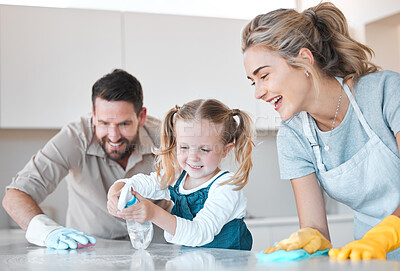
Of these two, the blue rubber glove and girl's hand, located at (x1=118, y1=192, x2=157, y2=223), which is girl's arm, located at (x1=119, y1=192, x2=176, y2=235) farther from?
the blue rubber glove

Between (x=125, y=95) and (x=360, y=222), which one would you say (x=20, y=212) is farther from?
(x=360, y=222)

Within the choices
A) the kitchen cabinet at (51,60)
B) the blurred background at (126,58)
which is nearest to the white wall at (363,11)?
the blurred background at (126,58)

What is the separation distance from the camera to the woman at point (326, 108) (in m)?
1.40

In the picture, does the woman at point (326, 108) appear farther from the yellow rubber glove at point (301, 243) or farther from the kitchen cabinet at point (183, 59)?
the kitchen cabinet at point (183, 59)

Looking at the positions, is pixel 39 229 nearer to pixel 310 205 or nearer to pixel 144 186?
pixel 144 186

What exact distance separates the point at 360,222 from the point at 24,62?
2.10 metres

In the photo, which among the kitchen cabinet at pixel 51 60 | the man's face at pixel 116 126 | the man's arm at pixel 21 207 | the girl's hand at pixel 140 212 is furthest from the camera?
the kitchen cabinet at pixel 51 60

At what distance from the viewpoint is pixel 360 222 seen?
5.26ft

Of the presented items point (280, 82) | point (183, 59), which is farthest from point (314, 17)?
point (183, 59)

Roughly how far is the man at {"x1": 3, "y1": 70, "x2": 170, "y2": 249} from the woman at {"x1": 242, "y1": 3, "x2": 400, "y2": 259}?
0.70 m

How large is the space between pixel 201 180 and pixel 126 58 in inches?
65.2

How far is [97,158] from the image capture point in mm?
2145

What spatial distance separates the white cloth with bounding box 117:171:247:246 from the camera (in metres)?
1.39

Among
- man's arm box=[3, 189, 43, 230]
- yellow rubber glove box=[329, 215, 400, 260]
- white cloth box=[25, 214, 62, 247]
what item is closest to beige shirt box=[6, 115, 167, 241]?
man's arm box=[3, 189, 43, 230]
